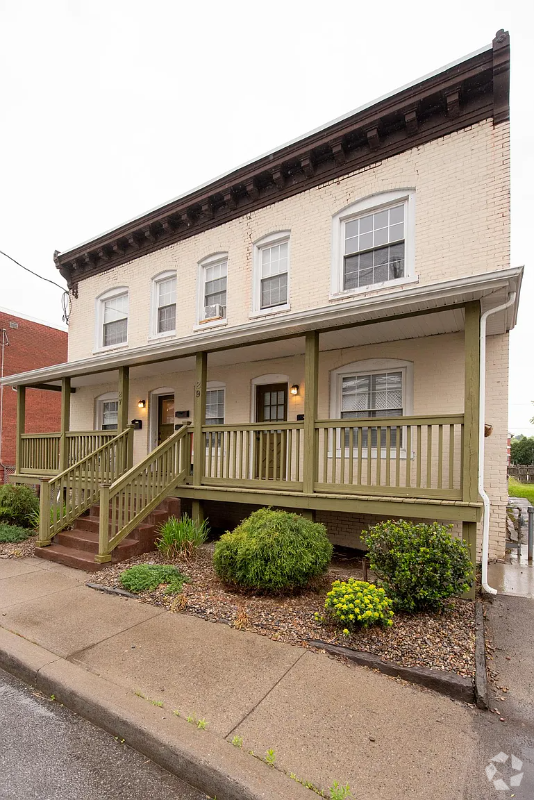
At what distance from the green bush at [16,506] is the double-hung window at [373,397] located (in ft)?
22.0

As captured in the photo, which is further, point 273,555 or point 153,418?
point 153,418

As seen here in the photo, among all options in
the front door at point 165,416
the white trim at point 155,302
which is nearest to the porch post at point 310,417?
the front door at point 165,416

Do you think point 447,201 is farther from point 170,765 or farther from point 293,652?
point 170,765

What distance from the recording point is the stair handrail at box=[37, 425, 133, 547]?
718 cm

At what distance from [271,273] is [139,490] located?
17.8 ft

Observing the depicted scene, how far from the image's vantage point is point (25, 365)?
18.8 meters

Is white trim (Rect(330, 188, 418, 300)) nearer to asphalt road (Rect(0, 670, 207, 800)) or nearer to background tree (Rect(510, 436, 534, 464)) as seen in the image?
asphalt road (Rect(0, 670, 207, 800))

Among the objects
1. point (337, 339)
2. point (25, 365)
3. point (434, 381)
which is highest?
point (25, 365)

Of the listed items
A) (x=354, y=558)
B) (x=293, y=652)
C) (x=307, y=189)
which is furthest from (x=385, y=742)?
(x=307, y=189)

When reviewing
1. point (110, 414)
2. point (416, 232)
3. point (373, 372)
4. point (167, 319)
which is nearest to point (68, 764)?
point (373, 372)

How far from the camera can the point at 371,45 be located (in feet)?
36.3

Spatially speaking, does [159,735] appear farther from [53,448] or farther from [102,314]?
[102,314]

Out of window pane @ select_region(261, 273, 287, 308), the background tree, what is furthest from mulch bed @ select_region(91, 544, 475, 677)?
the background tree

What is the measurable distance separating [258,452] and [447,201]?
5404 millimetres
